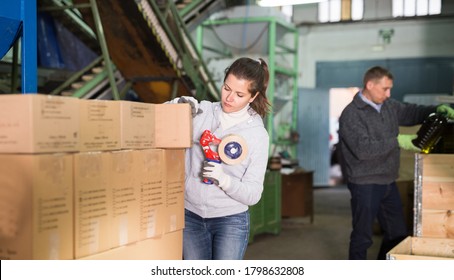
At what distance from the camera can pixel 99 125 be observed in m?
2.06

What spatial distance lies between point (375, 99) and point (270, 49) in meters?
6.74

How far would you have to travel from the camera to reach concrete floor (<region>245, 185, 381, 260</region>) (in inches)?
233

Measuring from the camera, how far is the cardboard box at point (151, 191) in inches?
88.9

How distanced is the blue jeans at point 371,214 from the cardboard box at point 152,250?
202 cm

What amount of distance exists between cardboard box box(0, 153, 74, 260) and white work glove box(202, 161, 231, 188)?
2.07ft

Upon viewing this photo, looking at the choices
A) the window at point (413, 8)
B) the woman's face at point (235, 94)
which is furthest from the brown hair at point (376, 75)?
the window at point (413, 8)

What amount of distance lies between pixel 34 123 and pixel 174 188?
0.83 m

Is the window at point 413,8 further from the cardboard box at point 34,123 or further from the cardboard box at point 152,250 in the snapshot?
the cardboard box at point 34,123

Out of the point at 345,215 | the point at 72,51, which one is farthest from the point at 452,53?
the point at 72,51

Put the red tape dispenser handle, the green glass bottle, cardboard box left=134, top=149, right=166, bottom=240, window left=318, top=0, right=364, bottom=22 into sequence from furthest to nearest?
window left=318, top=0, right=364, bottom=22 < the green glass bottle < the red tape dispenser handle < cardboard box left=134, top=149, right=166, bottom=240

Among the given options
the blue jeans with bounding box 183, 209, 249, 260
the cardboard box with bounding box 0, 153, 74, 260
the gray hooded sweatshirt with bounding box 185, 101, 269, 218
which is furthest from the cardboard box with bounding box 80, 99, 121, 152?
the blue jeans with bounding box 183, 209, 249, 260

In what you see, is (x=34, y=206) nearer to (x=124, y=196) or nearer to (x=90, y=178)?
(x=90, y=178)

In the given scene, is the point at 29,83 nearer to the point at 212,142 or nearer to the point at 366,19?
the point at 212,142

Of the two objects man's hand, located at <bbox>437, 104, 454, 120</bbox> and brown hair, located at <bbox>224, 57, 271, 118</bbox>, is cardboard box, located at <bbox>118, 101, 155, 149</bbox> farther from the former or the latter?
man's hand, located at <bbox>437, 104, 454, 120</bbox>
